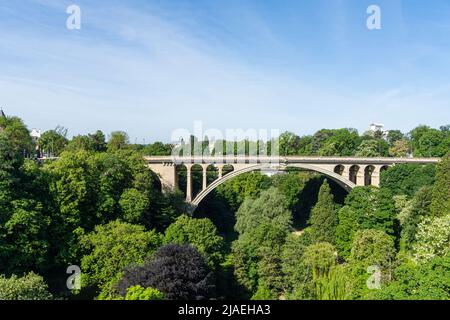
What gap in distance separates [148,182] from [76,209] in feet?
20.9

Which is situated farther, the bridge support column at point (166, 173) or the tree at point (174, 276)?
the bridge support column at point (166, 173)

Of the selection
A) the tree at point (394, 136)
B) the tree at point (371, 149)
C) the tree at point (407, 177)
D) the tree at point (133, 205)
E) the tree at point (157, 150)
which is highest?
the tree at point (394, 136)

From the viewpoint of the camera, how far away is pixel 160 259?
14.9 meters

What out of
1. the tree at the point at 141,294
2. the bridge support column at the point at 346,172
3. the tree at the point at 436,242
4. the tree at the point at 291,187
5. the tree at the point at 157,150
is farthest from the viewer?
the tree at the point at 157,150

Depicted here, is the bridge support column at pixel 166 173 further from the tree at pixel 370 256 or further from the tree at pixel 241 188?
the tree at pixel 370 256

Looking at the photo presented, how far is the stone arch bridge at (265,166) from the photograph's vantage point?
104 ft

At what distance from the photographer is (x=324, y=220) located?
83.6ft

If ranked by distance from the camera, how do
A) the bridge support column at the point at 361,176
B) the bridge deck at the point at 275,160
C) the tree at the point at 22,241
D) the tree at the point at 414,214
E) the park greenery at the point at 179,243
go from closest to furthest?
1. the park greenery at the point at 179,243
2. the tree at the point at 22,241
3. the tree at the point at 414,214
4. the bridge deck at the point at 275,160
5. the bridge support column at the point at 361,176

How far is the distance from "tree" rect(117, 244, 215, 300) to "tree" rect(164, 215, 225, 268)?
3696 millimetres

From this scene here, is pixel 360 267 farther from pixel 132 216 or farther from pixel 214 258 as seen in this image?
pixel 132 216

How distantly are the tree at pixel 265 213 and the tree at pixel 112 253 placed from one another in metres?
11.0

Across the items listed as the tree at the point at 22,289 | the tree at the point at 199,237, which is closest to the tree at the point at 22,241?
the tree at the point at 22,289

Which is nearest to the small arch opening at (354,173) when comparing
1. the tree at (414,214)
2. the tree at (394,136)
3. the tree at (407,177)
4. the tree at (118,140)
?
the tree at (407,177)

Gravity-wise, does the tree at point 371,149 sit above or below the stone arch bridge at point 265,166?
above
